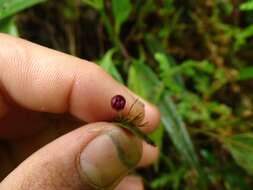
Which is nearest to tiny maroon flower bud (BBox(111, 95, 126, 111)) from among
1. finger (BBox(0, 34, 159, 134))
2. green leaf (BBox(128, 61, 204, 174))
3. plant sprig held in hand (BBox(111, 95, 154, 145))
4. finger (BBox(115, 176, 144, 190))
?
plant sprig held in hand (BBox(111, 95, 154, 145))

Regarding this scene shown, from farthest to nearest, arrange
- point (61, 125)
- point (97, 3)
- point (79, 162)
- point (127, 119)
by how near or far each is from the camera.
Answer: point (97, 3) < point (61, 125) < point (127, 119) < point (79, 162)

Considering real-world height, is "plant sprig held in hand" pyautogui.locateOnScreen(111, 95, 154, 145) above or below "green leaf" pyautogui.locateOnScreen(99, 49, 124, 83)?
above

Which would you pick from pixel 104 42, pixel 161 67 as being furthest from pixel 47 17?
pixel 161 67

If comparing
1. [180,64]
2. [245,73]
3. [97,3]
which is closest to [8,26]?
[97,3]

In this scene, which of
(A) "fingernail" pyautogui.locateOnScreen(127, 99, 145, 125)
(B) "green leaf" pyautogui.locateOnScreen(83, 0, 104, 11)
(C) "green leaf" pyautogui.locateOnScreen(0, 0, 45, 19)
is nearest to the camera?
(A) "fingernail" pyautogui.locateOnScreen(127, 99, 145, 125)

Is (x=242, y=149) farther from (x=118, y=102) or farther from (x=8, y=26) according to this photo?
(x=8, y=26)

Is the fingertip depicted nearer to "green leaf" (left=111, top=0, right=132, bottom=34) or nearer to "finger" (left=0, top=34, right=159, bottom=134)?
"finger" (left=0, top=34, right=159, bottom=134)

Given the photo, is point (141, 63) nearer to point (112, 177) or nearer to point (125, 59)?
point (125, 59)
